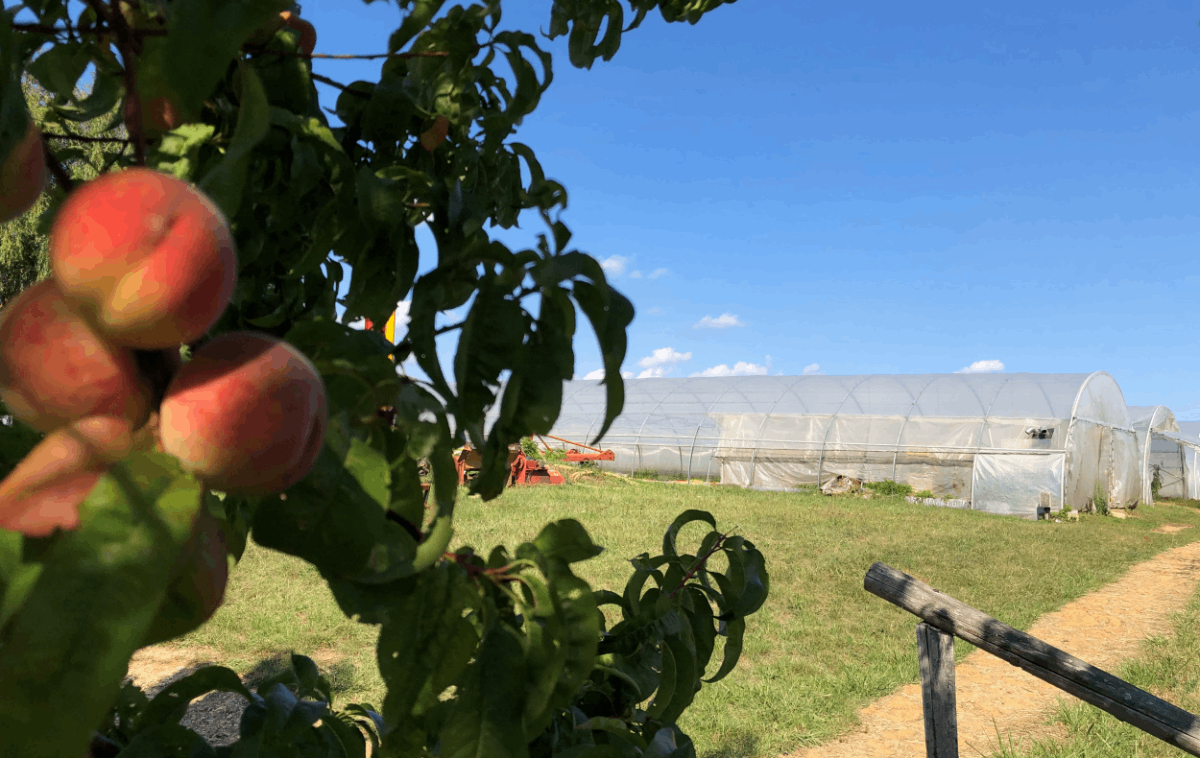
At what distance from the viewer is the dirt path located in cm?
403

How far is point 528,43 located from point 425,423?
55 cm

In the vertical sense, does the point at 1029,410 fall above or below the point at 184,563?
above

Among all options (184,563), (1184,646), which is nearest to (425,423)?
(184,563)

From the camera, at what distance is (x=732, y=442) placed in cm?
1638

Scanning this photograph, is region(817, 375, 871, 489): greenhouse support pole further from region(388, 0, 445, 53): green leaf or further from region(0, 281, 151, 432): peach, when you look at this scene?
region(0, 281, 151, 432): peach

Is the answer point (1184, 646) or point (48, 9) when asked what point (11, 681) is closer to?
point (48, 9)

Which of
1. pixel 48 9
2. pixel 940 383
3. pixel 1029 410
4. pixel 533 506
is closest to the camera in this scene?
pixel 48 9

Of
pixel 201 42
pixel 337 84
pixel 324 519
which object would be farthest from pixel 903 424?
pixel 201 42

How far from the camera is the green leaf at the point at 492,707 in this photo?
0.58 meters

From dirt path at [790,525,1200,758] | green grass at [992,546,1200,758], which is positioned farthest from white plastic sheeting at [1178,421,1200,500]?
green grass at [992,546,1200,758]

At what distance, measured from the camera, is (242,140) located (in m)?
0.37

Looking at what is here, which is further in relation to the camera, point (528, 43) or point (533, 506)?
point (533, 506)

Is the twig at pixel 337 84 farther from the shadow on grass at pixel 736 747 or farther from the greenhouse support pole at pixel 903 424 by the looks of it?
the greenhouse support pole at pixel 903 424

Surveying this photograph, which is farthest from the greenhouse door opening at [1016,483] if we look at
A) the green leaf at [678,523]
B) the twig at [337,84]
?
the twig at [337,84]
